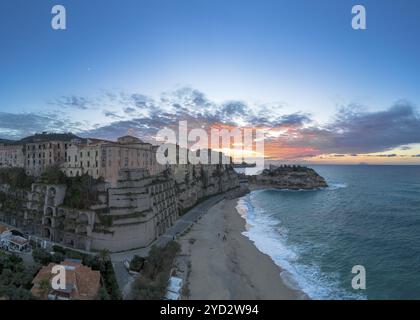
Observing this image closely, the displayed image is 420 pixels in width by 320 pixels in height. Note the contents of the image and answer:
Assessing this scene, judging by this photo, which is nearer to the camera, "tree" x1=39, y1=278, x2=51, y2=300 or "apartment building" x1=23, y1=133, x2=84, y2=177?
"tree" x1=39, y1=278, x2=51, y2=300

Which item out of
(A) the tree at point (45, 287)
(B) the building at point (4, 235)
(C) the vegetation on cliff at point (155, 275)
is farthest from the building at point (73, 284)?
(B) the building at point (4, 235)

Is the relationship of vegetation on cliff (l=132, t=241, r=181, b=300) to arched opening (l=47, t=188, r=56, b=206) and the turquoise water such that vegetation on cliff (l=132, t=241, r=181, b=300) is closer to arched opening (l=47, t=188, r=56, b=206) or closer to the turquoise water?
the turquoise water

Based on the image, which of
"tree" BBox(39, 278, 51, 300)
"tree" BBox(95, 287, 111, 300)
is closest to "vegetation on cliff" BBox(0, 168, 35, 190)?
"tree" BBox(39, 278, 51, 300)

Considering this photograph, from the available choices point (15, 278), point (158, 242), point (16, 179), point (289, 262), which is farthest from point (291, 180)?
point (15, 278)

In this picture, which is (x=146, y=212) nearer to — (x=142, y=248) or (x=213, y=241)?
(x=142, y=248)
